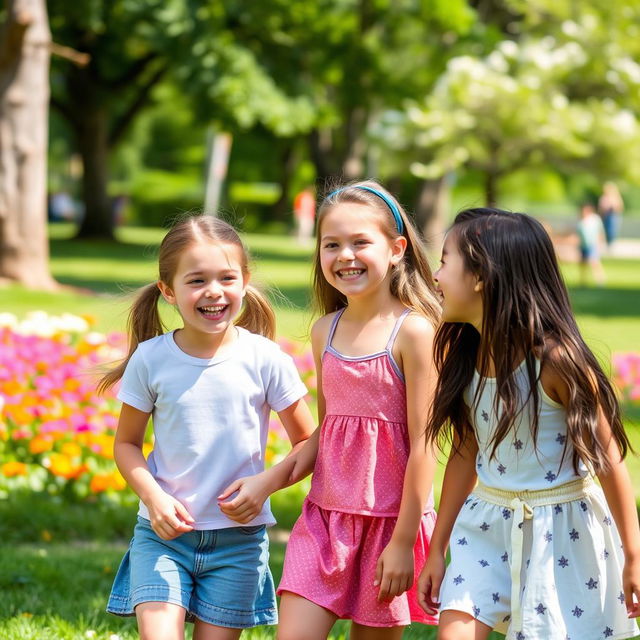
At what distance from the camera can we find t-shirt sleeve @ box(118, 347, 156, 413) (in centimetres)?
332

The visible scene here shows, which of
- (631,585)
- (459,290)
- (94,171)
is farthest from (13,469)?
(94,171)

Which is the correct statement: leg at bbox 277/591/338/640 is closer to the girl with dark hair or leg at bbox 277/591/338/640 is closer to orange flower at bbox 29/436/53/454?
the girl with dark hair

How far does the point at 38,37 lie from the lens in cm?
1388

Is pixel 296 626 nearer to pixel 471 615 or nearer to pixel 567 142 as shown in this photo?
pixel 471 615

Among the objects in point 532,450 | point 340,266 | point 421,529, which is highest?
point 340,266

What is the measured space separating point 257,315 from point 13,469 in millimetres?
2643

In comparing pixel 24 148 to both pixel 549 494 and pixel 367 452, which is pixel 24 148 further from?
pixel 549 494

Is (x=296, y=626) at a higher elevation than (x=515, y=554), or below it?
below

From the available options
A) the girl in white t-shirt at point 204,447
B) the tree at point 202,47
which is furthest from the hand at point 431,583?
the tree at point 202,47

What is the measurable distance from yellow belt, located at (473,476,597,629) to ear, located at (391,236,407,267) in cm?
74

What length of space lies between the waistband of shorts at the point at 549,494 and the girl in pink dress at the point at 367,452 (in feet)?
0.81

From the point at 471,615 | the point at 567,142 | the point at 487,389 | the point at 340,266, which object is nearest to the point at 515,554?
the point at 471,615

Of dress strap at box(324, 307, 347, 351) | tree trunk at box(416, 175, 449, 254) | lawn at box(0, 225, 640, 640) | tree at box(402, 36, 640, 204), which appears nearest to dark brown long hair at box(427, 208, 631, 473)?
lawn at box(0, 225, 640, 640)

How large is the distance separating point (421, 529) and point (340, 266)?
79 cm
